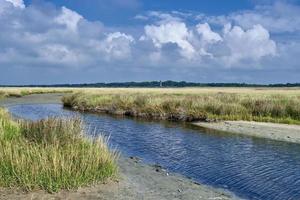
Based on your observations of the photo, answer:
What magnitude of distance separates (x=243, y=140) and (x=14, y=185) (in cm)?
1690

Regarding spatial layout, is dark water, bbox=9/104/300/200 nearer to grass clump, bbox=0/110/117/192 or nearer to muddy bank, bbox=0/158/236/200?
muddy bank, bbox=0/158/236/200

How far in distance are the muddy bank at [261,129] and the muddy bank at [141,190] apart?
42.3ft

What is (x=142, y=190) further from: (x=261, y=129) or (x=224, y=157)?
(x=261, y=129)

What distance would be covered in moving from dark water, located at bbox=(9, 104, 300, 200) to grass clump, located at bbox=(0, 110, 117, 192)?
3994 mm

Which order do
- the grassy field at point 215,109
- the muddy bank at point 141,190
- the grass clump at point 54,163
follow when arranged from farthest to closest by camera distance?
the grassy field at point 215,109 < the grass clump at point 54,163 < the muddy bank at point 141,190

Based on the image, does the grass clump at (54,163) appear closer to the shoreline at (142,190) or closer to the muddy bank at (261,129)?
the shoreline at (142,190)

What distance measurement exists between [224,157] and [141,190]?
316 inches

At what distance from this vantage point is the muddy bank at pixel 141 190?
37.3 ft

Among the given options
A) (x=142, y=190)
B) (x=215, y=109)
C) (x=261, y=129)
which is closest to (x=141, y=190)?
(x=142, y=190)

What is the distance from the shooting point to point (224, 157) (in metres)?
20.0

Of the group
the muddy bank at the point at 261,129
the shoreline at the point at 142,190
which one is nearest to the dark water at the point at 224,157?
the shoreline at the point at 142,190

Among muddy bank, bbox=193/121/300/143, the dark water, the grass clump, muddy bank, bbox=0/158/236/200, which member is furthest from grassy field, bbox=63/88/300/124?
the grass clump

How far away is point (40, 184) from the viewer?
11594mm

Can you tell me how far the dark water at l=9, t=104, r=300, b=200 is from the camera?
14.8m
